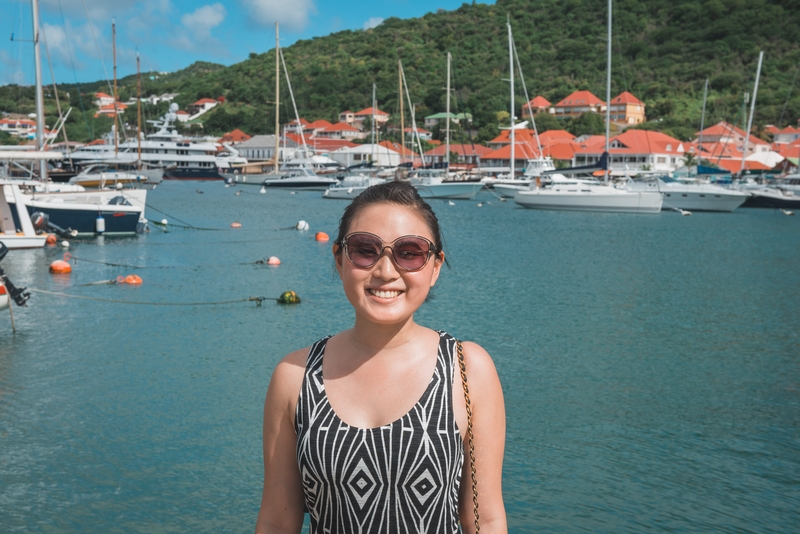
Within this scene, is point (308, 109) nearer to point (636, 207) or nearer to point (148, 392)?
point (636, 207)

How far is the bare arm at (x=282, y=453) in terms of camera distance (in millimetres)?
2230

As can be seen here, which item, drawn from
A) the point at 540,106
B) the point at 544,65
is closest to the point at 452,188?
the point at 540,106

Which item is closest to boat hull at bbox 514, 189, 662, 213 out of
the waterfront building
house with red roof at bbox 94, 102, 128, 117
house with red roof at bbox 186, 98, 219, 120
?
the waterfront building

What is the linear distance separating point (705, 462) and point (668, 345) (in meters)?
5.40

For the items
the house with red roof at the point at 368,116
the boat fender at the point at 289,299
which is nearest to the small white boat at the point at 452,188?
the boat fender at the point at 289,299

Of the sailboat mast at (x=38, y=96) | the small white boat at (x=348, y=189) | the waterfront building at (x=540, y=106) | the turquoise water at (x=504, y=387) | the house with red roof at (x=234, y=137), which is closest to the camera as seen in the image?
the turquoise water at (x=504, y=387)

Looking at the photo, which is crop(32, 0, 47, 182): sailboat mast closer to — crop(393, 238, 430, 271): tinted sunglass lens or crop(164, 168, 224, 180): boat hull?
crop(393, 238, 430, 271): tinted sunglass lens

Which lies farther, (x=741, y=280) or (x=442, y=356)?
(x=741, y=280)

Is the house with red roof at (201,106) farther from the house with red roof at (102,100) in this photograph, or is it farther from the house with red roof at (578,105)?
the house with red roof at (578,105)

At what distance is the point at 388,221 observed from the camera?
7.30 feet

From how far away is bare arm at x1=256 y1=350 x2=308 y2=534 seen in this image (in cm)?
223

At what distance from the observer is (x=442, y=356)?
2219 mm

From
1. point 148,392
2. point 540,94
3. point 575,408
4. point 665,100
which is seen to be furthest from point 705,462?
point 540,94

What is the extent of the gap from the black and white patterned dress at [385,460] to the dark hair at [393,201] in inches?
13.8
